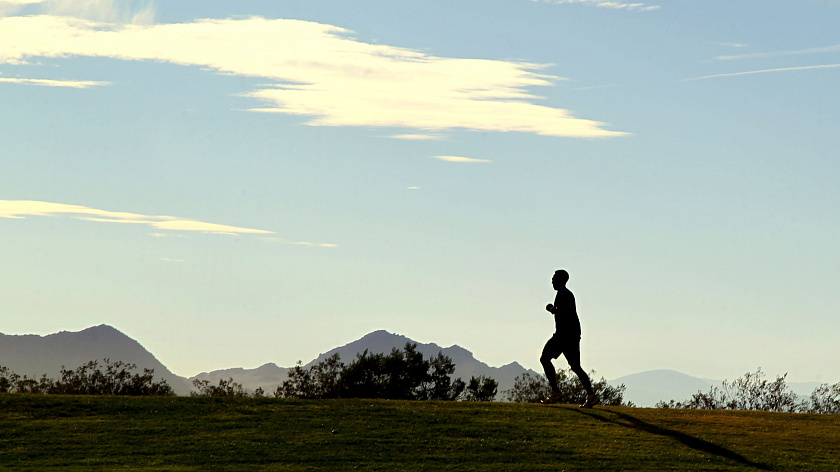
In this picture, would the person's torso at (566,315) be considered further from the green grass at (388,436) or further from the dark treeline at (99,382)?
the dark treeline at (99,382)

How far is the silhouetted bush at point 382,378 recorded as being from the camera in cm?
4653

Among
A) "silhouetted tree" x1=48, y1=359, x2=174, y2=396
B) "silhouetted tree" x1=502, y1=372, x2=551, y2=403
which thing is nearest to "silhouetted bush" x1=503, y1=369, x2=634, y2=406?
"silhouetted tree" x1=502, y1=372, x2=551, y2=403

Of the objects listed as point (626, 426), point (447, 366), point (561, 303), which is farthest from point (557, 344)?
point (447, 366)

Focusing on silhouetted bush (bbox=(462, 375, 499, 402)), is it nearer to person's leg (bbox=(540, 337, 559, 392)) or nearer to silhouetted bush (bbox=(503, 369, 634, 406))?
silhouetted bush (bbox=(503, 369, 634, 406))

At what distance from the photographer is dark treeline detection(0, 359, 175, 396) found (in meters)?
38.2

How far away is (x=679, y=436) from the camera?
2078 cm

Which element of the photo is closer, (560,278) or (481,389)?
(560,278)

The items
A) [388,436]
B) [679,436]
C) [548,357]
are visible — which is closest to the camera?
[388,436]

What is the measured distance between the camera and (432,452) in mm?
19031

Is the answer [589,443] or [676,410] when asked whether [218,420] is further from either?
[676,410]

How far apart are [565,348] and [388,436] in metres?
4.76

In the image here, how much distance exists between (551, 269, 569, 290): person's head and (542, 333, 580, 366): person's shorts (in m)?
1.12

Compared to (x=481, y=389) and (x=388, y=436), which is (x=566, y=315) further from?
(x=481, y=389)

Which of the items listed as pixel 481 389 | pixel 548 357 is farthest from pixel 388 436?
pixel 481 389
